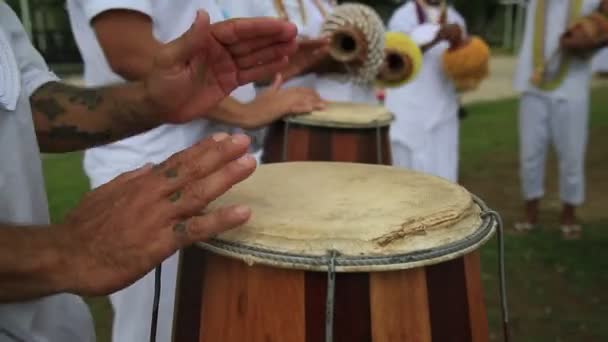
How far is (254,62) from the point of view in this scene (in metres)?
1.41

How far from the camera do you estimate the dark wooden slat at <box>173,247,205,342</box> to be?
4.02 ft

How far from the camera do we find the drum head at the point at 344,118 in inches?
90.8

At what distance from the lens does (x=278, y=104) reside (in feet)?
7.52

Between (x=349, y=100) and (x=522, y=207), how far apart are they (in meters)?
2.01

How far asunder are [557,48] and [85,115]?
10.4 feet

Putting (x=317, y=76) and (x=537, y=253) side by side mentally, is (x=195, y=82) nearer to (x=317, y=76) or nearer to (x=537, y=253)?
(x=317, y=76)

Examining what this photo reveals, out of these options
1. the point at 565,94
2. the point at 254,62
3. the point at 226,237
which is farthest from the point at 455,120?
the point at 226,237

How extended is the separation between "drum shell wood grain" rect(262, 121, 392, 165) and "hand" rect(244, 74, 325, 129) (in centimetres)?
7

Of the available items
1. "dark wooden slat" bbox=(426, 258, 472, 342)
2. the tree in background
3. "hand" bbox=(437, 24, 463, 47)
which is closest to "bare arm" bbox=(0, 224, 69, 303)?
"dark wooden slat" bbox=(426, 258, 472, 342)

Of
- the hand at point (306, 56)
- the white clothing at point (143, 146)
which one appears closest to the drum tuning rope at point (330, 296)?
the white clothing at point (143, 146)

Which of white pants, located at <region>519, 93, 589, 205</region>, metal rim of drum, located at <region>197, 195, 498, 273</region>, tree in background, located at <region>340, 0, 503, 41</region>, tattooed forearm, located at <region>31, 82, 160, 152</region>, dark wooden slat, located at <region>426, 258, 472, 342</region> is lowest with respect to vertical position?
tree in background, located at <region>340, 0, 503, 41</region>

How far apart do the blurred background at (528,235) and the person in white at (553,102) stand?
0.21 m

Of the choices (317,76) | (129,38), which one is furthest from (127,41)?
(317,76)

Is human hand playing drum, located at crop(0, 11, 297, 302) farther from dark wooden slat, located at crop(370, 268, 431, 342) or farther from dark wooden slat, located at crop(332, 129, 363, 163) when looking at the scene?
dark wooden slat, located at crop(332, 129, 363, 163)
